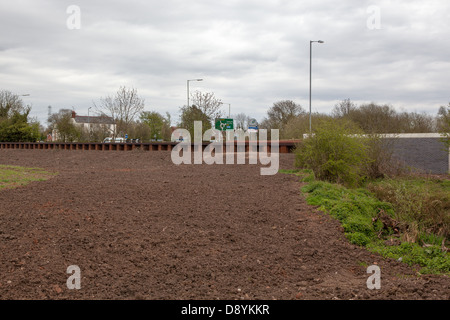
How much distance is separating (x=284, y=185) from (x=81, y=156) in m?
19.6

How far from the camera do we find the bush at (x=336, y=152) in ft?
51.7

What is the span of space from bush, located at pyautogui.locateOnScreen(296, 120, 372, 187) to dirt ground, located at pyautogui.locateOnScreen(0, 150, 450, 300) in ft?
13.8

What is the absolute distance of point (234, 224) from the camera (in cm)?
906

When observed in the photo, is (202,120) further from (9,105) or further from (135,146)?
(9,105)

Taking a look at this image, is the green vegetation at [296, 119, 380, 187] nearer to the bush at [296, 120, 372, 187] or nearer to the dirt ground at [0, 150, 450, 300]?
the bush at [296, 120, 372, 187]

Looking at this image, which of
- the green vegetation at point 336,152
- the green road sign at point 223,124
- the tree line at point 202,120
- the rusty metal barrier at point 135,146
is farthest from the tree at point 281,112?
the green vegetation at point 336,152

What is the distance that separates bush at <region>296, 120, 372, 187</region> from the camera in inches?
621

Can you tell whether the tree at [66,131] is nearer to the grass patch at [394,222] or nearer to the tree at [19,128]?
the tree at [19,128]

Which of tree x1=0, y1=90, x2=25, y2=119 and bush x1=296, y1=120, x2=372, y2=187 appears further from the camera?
tree x1=0, y1=90, x2=25, y2=119

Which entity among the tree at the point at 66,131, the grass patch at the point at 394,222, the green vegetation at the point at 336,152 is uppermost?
the tree at the point at 66,131

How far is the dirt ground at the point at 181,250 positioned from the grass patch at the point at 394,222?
47 centimetres

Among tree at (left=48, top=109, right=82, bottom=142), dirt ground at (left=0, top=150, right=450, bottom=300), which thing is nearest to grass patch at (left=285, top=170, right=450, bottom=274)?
dirt ground at (left=0, top=150, right=450, bottom=300)
